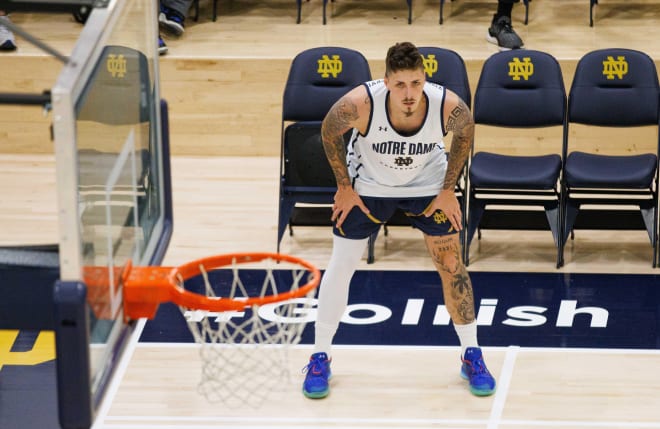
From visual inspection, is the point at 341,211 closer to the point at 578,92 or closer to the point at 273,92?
the point at 578,92

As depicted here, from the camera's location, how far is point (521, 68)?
23.6ft

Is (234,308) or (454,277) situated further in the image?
(454,277)

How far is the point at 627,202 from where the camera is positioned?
700 cm

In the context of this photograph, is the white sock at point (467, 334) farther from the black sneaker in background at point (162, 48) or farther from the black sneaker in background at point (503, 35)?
the black sneaker in background at point (162, 48)

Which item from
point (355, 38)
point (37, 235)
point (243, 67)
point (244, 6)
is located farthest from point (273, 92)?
point (37, 235)

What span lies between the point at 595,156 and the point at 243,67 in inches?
114

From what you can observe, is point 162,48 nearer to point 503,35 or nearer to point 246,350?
point 503,35

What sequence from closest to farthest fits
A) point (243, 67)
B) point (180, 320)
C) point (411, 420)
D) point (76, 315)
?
point (76, 315) < point (411, 420) < point (180, 320) < point (243, 67)

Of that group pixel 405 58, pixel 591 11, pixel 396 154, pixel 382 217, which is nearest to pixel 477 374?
pixel 382 217

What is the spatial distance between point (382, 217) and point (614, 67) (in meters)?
2.59

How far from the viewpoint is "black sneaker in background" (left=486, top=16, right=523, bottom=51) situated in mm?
8828

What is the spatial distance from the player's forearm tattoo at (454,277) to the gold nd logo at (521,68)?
2161 mm

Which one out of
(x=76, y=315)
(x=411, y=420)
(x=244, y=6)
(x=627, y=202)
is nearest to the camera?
(x=76, y=315)

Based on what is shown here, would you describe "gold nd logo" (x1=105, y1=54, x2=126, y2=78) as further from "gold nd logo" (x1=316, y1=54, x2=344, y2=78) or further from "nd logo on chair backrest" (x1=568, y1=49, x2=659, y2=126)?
"nd logo on chair backrest" (x1=568, y1=49, x2=659, y2=126)
